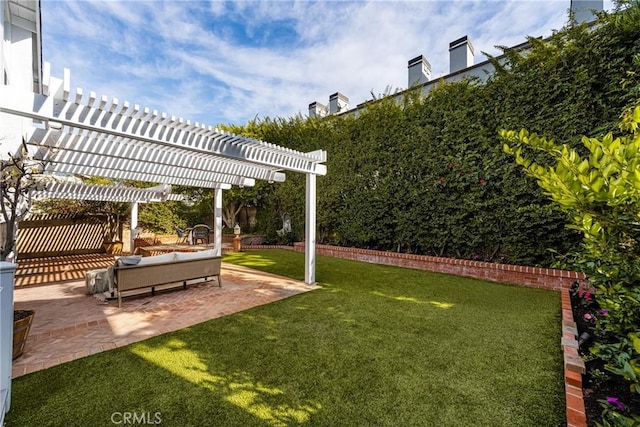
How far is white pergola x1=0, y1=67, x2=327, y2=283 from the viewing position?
3482mm

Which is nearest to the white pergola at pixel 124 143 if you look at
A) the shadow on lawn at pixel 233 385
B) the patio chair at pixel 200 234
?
the shadow on lawn at pixel 233 385

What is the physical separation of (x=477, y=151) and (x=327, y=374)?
7413 mm

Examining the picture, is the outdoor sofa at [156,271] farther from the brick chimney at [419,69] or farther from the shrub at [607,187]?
the brick chimney at [419,69]

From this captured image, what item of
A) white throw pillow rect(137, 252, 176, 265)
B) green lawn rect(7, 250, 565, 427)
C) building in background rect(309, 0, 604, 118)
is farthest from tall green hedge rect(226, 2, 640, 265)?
white throw pillow rect(137, 252, 176, 265)

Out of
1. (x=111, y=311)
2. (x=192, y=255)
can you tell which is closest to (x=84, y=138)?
(x=192, y=255)

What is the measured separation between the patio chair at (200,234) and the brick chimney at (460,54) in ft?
48.0

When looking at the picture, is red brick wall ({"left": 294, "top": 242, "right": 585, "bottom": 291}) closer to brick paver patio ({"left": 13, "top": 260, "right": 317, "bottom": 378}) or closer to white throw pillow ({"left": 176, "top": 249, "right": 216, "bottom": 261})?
brick paver patio ({"left": 13, "top": 260, "right": 317, "bottom": 378})

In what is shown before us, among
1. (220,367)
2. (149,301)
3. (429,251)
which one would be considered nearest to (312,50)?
(429,251)

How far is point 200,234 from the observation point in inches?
583

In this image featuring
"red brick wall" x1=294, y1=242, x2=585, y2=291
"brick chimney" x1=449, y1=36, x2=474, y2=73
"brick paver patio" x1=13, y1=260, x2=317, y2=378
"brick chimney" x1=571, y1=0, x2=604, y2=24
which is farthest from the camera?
"brick chimney" x1=449, y1=36, x2=474, y2=73

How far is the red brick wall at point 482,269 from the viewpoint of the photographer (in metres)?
6.66

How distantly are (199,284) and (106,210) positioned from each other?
937 cm

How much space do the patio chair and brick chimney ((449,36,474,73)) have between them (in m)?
14.6

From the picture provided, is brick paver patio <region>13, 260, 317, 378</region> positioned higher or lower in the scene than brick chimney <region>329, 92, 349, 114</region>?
lower
